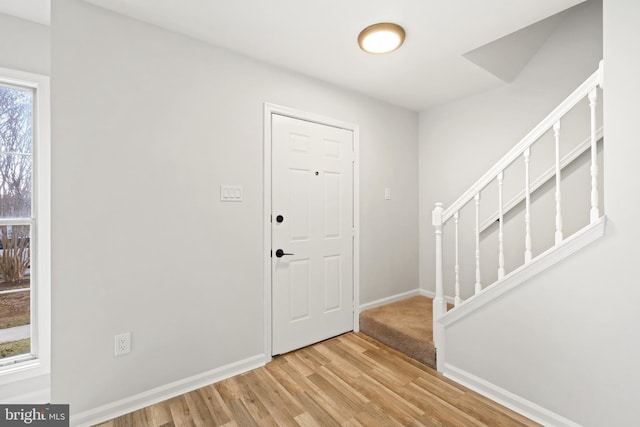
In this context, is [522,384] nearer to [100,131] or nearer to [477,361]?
[477,361]

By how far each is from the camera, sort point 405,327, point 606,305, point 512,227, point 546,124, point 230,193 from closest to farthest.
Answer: point 606,305 → point 546,124 → point 230,193 → point 405,327 → point 512,227

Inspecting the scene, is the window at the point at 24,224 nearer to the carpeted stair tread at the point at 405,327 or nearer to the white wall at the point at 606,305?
the carpeted stair tread at the point at 405,327

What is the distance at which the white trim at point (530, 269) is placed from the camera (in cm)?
150

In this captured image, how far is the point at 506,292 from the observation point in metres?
1.84

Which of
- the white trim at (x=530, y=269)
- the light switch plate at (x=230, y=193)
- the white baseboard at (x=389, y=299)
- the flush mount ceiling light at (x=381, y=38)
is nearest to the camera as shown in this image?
the white trim at (x=530, y=269)

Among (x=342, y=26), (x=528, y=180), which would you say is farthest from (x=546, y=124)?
(x=342, y=26)

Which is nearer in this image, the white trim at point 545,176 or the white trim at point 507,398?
the white trim at point 507,398

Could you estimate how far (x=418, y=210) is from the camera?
11.7ft

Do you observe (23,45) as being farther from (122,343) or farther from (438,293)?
(438,293)

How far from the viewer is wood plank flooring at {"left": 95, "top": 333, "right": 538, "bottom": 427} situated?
1.68 metres

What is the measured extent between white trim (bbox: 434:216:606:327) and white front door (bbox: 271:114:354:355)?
3.29 feet

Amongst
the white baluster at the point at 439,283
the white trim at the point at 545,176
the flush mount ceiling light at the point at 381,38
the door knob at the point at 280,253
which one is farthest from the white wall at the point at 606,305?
the door knob at the point at 280,253

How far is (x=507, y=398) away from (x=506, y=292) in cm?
67

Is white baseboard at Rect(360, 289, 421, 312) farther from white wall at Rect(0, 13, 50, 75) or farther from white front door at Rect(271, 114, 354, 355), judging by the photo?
white wall at Rect(0, 13, 50, 75)
